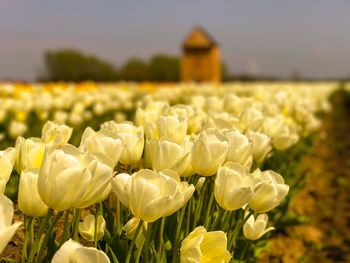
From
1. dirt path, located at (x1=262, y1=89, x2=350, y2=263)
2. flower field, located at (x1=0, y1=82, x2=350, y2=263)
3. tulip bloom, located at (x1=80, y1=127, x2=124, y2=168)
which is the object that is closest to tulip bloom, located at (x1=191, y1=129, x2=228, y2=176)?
flower field, located at (x1=0, y1=82, x2=350, y2=263)

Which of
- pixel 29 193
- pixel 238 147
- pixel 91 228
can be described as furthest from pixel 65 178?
pixel 238 147

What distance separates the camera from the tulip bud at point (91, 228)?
1802mm

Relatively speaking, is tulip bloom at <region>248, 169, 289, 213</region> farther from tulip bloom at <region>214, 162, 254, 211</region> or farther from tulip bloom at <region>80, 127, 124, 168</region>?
tulip bloom at <region>80, 127, 124, 168</region>

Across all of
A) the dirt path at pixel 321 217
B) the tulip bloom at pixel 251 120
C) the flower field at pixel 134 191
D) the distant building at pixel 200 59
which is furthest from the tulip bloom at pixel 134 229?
the distant building at pixel 200 59

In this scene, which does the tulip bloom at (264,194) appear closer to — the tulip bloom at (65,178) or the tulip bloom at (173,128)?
the tulip bloom at (173,128)

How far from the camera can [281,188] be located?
6.37 feet

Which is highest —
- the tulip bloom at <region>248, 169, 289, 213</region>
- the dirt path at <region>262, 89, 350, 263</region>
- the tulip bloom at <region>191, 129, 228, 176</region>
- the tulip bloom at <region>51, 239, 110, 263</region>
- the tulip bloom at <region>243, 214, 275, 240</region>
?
the tulip bloom at <region>191, 129, 228, 176</region>

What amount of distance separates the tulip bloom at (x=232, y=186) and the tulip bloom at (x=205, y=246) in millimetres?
174

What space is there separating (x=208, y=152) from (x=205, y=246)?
1.17ft

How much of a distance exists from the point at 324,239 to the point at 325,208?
1.09 meters

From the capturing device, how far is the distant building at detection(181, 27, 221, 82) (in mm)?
38812

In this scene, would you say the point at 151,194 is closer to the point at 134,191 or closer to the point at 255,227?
the point at 134,191

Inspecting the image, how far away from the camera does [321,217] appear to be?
19.8 ft

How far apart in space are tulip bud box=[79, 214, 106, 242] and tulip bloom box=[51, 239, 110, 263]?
0.57 meters
